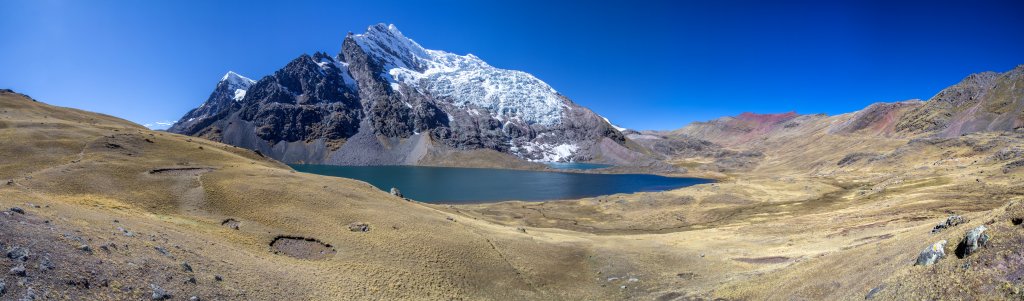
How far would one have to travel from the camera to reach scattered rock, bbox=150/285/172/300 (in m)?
21.2

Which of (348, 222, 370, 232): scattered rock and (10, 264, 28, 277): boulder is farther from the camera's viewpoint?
(348, 222, 370, 232): scattered rock

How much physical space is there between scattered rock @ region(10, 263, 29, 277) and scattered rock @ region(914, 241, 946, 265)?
39614 mm

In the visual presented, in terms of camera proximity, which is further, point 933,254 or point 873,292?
point 873,292

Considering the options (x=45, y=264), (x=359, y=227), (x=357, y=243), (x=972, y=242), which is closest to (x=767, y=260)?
(x=972, y=242)

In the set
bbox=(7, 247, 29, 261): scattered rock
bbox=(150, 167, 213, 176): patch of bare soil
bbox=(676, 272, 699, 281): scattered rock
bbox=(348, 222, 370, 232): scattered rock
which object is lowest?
bbox=(676, 272, 699, 281): scattered rock

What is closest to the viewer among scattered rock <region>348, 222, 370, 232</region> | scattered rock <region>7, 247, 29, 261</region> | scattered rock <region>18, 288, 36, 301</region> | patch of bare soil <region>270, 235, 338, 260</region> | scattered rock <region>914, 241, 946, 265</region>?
scattered rock <region>18, 288, 36, 301</region>

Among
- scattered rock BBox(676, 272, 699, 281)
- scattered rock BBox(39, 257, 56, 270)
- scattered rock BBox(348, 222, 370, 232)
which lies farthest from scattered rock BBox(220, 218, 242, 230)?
scattered rock BBox(676, 272, 699, 281)

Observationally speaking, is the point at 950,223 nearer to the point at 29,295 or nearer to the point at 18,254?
the point at 29,295

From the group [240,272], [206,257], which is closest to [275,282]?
[240,272]

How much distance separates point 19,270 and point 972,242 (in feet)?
132

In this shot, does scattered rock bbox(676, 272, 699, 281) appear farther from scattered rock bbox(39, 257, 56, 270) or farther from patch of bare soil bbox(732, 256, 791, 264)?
scattered rock bbox(39, 257, 56, 270)

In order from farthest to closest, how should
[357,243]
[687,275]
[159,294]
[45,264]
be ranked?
[687,275], [357,243], [159,294], [45,264]

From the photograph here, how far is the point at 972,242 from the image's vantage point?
1898 cm

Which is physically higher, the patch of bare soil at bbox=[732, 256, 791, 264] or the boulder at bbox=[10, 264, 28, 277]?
the boulder at bbox=[10, 264, 28, 277]
